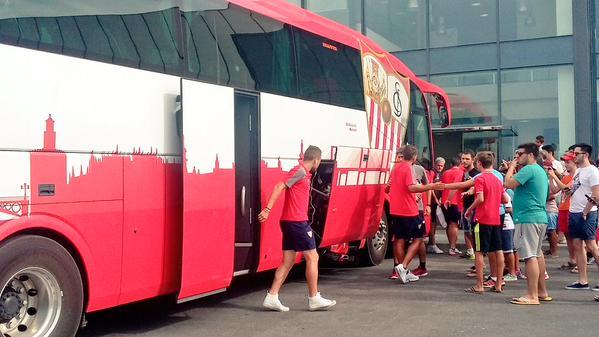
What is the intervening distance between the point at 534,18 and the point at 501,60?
5.05ft

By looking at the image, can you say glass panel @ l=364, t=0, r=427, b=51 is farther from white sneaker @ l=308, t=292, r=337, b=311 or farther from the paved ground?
white sneaker @ l=308, t=292, r=337, b=311

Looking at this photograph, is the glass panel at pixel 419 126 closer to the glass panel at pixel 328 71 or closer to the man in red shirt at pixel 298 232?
the glass panel at pixel 328 71

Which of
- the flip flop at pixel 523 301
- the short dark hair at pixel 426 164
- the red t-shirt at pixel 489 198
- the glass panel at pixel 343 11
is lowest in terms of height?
the flip flop at pixel 523 301

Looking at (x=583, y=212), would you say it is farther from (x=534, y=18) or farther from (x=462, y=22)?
(x=462, y=22)

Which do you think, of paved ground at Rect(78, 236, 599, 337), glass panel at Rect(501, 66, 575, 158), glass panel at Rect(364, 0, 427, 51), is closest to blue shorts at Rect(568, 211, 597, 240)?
paved ground at Rect(78, 236, 599, 337)

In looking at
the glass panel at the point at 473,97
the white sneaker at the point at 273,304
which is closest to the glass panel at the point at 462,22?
the glass panel at the point at 473,97

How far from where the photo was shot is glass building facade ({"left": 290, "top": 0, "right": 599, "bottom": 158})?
63.6 feet

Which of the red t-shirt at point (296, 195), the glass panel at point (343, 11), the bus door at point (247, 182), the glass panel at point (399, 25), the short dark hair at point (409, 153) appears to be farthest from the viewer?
the glass panel at point (343, 11)

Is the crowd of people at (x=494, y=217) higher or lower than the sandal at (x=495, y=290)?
higher

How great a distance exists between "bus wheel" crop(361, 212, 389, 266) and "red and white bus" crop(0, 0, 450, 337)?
1726mm

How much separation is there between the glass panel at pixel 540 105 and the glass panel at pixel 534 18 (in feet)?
3.54

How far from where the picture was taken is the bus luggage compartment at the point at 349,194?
8.95m

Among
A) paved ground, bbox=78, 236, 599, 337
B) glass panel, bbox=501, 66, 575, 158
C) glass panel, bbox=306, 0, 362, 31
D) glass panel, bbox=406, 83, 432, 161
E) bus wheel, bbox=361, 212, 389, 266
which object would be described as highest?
glass panel, bbox=306, 0, 362, 31

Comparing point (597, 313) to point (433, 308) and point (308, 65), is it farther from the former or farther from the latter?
point (308, 65)
